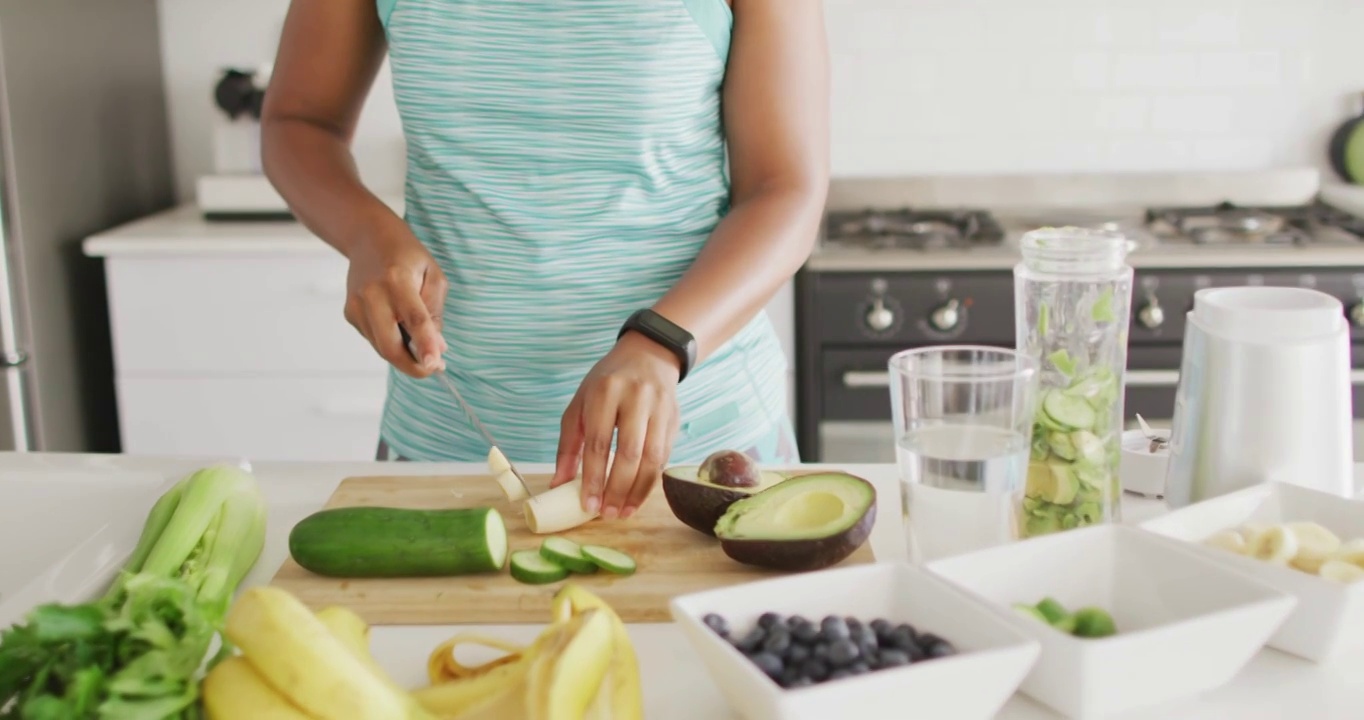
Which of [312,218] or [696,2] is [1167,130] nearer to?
[696,2]

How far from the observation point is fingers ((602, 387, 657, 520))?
1084 mm

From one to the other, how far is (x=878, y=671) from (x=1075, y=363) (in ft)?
1.24

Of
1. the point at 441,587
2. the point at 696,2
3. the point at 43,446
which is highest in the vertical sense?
the point at 696,2

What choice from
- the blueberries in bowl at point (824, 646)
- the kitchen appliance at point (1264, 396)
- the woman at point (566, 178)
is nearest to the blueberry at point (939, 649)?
the blueberries in bowl at point (824, 646)

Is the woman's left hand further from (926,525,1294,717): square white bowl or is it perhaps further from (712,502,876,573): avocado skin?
(926,525,1294,717): square white bowl

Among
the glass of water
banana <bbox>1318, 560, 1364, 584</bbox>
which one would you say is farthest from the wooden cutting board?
banana <bbox>1318, 560, 1364, 584</bbox>

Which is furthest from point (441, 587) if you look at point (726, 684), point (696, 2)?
point (696, 2)

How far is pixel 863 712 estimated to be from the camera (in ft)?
2.39

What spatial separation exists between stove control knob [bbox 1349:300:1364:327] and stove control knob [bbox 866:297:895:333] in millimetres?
825

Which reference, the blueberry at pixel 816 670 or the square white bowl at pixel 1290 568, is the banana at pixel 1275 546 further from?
the blueberry at pixel 816 670

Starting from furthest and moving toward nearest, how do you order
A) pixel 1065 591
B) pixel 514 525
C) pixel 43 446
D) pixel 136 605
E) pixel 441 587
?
Result: pixel 43 446 < pixel 514 525 < pixel 441 587 < pixel 1065 591 < pixel 136 605

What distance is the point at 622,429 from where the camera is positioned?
109 centimetres

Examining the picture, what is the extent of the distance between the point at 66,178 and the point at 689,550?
2.02 metres

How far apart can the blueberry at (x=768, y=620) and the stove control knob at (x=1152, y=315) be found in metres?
1.85
